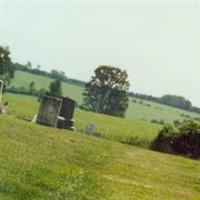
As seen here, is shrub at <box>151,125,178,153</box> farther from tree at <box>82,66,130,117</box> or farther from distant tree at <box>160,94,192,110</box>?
distant tree at <box>160,94,192,110</box>

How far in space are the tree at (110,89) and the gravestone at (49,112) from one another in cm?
8509

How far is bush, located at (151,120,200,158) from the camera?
148 ft

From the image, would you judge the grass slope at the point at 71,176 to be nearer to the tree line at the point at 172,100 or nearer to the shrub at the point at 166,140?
the shrub at the point at 166,140

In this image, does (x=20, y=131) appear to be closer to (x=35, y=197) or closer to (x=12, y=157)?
(x=12, y=157)

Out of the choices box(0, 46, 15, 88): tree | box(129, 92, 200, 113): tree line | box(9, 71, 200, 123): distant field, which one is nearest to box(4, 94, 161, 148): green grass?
box(0, 46, 15, 88): tree

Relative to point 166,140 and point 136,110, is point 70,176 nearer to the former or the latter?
point 166,140

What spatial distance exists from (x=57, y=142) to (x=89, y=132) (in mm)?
20159

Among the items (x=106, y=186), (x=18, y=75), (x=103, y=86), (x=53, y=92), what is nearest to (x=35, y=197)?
(x=106, y=186)

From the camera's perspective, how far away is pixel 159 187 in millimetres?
18766

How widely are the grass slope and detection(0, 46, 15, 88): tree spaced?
7742 cm

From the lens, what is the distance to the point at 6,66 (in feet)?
345

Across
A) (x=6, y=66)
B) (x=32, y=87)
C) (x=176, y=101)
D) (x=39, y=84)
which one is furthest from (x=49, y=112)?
(x=176, y=101)

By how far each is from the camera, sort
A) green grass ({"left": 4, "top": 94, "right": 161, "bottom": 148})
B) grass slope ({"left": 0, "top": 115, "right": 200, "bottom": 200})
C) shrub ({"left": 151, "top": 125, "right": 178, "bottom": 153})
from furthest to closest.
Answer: green grass ({"left": 4, "top": 94, "right": 161, "bottom": 148}) → shrub ({"left": 151, "top": 125, "right": 178, "bottom": 153}) → grass slope ({"left": 0, "top": 115, "right": 200, "bottom": 200})

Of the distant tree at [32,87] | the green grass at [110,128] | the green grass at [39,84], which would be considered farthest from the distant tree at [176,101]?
the green grass at [110,128]
